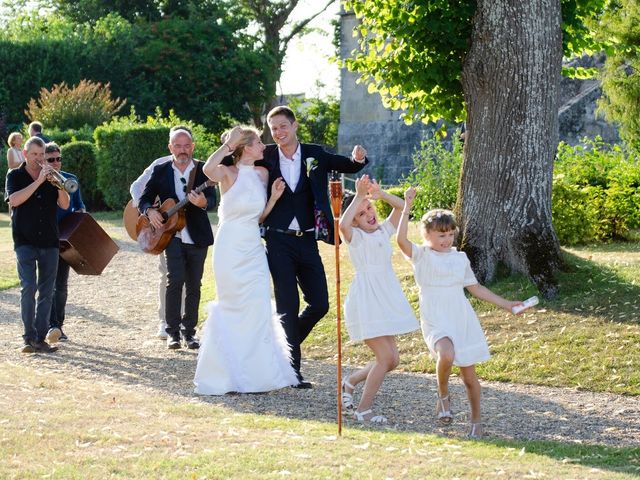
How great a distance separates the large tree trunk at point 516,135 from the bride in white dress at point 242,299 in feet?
14.5

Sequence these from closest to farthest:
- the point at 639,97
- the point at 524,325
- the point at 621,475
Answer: the point at 621,475 → the point at 524,325 → the point at 639,97

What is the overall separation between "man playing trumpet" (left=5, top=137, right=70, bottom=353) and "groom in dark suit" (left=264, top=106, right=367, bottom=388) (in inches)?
105

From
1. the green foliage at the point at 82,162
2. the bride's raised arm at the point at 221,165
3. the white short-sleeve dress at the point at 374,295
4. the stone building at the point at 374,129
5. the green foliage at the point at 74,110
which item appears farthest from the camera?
the stone building at the point at 374,129

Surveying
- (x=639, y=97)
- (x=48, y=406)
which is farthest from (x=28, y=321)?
(x=639, y=97)

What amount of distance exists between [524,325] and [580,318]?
0.53m

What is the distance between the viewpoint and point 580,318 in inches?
443

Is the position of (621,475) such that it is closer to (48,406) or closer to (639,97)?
(48,406)

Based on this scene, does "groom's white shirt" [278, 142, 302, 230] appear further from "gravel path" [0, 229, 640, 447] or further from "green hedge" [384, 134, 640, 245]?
"green hedge" [384, 134, 640, 245]

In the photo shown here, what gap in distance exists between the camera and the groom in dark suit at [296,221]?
A: 347 inches

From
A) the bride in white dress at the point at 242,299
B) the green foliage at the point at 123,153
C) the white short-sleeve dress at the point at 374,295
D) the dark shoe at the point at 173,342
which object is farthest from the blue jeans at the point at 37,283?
the green foliage at the point at 123,153

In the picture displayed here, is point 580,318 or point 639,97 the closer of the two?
point 580,318

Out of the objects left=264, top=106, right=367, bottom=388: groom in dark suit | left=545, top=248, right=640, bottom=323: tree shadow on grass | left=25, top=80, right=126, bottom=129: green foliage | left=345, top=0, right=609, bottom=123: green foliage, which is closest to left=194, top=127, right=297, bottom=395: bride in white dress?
left=264, top=106, right=367, bottom=388: groom in dark suit

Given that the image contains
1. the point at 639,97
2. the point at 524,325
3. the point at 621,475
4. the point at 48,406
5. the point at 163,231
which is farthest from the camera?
the point at 639,97

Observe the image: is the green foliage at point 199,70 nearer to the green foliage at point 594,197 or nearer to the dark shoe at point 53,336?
the green foliage at point 594,197
